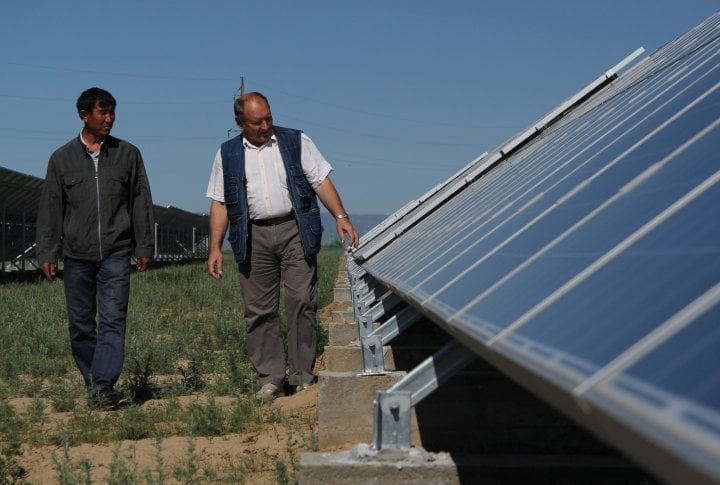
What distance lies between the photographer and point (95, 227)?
6328mm

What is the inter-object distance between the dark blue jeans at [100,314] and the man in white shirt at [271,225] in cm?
55

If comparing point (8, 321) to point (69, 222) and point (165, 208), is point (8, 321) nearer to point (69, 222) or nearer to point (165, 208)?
point (69, 222)

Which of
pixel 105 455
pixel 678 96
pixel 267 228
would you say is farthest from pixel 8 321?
pixel 678 96

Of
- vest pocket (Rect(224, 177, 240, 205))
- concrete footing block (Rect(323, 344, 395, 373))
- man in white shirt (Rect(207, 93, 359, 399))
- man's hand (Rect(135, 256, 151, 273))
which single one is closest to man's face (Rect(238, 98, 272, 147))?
man in white shirt (Rect(207, 93, 359, 399))

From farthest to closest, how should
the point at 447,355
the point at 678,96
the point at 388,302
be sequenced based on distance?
the point at 388,302 < the point at 678,96 < the point at 447,355

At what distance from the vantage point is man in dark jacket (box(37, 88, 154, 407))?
20.6ft

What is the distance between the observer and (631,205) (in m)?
2.57

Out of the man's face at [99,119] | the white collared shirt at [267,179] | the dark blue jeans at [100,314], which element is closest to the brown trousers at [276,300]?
the white collared shirt at [267,179]

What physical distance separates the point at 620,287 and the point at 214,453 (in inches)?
133

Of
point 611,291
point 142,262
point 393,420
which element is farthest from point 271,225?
point 611,291

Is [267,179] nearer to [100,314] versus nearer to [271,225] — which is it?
[271,225]

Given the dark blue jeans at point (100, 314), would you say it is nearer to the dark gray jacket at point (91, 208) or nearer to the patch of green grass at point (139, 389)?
the dark gray jacket at point (91, 208)

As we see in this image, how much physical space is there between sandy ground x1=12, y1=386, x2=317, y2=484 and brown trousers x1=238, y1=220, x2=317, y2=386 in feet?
2.43

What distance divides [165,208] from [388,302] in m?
42.9
